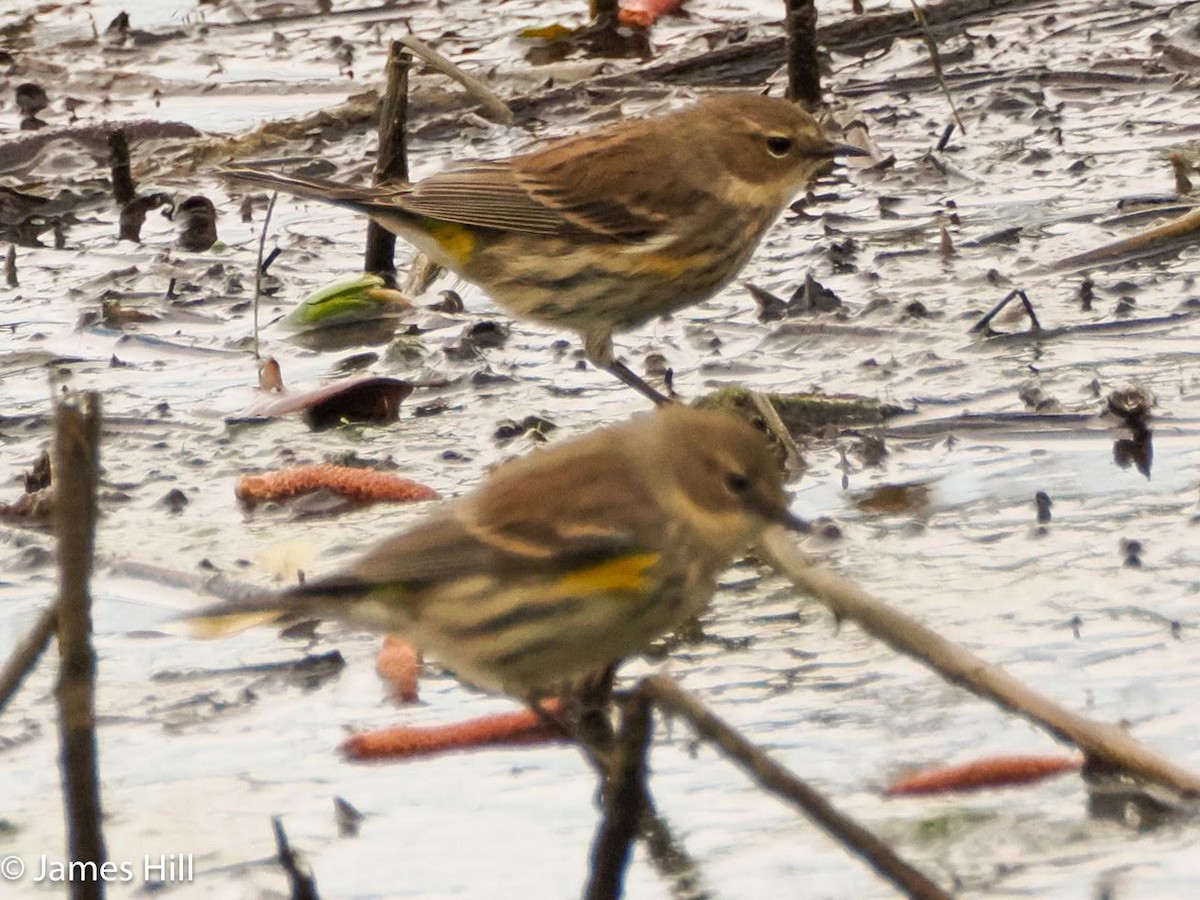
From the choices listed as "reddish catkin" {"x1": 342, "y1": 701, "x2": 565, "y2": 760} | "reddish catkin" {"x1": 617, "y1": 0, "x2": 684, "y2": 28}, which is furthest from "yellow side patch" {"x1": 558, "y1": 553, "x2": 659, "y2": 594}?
"reddish catkin" {"x1": 617, "y1": 0, "x2": 684, "y2": 28}

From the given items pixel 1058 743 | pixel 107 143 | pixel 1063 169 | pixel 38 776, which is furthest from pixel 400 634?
pixel 107 143

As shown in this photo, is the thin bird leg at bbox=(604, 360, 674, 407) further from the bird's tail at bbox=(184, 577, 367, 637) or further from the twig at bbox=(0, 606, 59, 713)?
the twig at bbox=(0, 606, 59, 713)

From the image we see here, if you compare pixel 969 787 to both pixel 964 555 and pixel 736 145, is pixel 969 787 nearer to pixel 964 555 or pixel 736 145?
pixel 964 555

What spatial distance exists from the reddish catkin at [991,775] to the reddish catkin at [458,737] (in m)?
0.73

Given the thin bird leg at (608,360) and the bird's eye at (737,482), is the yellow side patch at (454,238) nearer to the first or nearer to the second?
the thin bird leg at (608,360)

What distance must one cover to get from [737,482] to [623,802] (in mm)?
1218

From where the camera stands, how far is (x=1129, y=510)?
5336 mm

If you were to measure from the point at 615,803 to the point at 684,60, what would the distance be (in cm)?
728

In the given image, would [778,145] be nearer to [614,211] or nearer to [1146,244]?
[614,211]

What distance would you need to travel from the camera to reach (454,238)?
7.22 metres

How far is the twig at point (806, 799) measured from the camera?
2.89 meters

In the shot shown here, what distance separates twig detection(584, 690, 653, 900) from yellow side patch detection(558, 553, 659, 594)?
87cm

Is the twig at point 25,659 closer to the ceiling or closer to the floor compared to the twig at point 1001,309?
closer to the ceiling

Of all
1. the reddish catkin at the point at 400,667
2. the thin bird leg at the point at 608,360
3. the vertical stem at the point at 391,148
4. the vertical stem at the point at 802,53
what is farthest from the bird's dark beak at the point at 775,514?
the vertical stem at the point at 802,53
